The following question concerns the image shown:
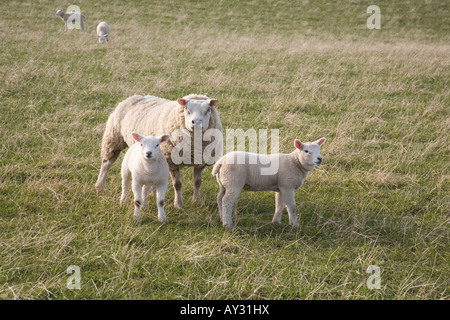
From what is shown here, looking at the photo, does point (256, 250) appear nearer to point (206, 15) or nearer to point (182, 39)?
point (182, 39)

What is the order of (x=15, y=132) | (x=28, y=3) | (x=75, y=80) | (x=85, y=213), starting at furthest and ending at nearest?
(x=28, y=3) → (x=75, y=80) → (x=15, y=132) → (x=85, y=213)

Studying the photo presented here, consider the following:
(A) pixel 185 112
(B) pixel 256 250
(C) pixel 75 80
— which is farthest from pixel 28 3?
(B) pixel 256 250

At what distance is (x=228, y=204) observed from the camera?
4.93 meters

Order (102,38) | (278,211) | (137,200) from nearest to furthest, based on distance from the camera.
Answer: (137,200) → (278,211) → (102,38)

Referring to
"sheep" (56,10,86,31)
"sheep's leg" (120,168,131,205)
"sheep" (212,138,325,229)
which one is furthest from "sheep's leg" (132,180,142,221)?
"sheep" (56,10,86,31)

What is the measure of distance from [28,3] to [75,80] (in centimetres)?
1547

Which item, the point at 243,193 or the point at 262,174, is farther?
the point at 243,193

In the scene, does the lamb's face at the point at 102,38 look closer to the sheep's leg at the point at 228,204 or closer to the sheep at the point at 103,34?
the sheep at the point at 103,34

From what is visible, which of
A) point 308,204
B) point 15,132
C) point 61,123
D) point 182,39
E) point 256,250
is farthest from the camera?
point 182,39

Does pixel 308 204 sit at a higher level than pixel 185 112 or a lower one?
lower

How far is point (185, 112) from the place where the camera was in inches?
213

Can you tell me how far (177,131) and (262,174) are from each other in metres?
1.34

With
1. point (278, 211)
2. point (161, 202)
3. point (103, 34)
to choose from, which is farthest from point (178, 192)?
point (103, 34)

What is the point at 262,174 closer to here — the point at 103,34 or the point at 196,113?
the point at 196,113
